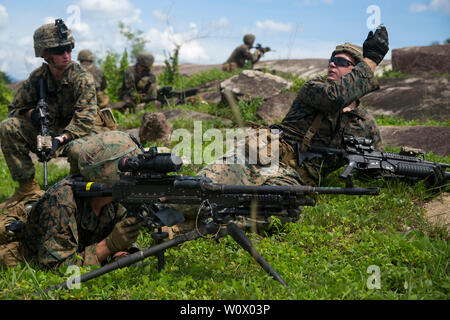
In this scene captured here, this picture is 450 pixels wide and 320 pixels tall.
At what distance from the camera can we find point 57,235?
142 inches

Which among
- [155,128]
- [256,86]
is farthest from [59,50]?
[256,86]

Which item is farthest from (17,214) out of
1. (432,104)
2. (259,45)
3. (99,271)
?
(259,45)

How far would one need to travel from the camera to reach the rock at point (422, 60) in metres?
11.2

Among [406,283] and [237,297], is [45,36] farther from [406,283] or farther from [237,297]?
[406,283]

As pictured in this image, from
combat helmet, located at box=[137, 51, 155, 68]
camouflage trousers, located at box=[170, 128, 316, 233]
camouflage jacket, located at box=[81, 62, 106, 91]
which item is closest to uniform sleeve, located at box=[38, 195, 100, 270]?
camouflage trousers, located at box=[170, 128, 316, 233]

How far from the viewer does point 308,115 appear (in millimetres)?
5363

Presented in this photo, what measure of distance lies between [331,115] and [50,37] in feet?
13.7

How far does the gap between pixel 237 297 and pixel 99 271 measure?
1.06m

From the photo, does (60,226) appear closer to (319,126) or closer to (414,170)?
(319,126)

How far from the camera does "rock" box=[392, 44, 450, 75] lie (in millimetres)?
11164

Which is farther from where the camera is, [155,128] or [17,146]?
[155,128]

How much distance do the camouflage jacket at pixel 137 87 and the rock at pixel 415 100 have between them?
7.17 m

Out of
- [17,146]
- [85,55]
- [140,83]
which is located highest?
[85,55]
